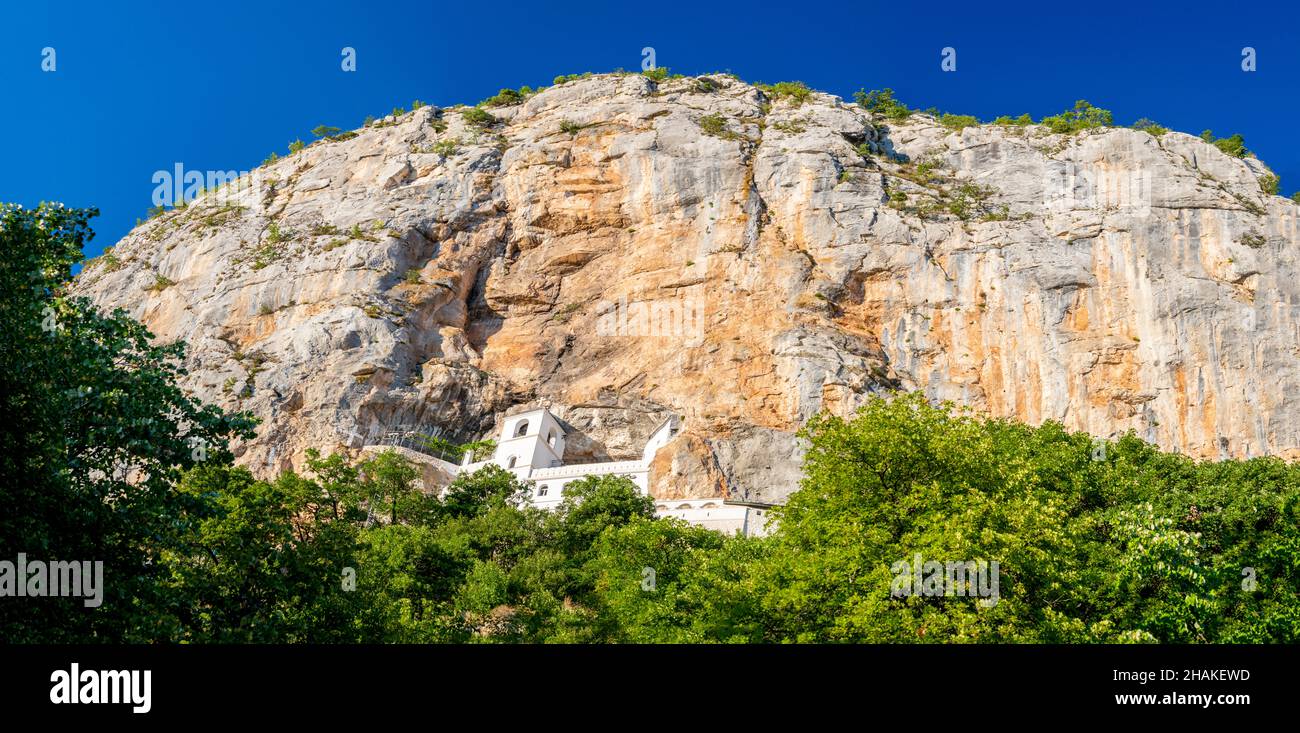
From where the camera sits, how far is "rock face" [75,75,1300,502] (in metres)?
76.1

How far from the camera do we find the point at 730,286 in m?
86.4

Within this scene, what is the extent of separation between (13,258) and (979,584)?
68.3 ft

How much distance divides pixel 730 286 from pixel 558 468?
23269 millimetres

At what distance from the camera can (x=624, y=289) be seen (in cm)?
9069

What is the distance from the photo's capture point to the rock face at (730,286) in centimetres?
7606

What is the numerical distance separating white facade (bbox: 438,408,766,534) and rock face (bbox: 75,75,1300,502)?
2.43m

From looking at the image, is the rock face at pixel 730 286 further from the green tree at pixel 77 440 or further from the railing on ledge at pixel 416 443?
the green tree at pixel 77 440
